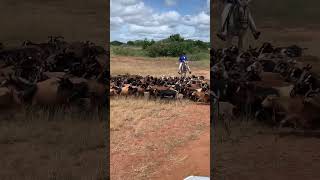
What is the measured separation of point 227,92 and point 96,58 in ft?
4.55

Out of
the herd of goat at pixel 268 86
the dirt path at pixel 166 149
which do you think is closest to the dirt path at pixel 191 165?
the dirt path at pixel 166 149

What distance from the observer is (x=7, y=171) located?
4.30 meters

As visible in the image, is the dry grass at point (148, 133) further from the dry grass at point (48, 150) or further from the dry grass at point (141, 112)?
the dry grass at point (48, 150)

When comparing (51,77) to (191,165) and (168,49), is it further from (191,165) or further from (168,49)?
(168,49)

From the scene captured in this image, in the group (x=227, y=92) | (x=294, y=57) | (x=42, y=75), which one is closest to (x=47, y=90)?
(x=42, y=75)

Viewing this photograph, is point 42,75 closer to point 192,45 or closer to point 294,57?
point 294,57

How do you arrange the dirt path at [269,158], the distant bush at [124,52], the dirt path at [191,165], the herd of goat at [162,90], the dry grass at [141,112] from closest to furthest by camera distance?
the dirt path at [269,158] → the dirt path at [191,165] → the dry grass at [141,112] → the herd of goat at [162,90] → the distant bush at [124,52]

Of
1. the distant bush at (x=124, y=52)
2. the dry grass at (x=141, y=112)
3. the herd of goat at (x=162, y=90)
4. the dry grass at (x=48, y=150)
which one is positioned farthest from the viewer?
the distant bush at (x=124, y=52)

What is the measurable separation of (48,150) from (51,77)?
0.76 meters

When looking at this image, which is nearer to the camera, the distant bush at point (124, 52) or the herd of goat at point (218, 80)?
the herd of goat at point (218, 80)

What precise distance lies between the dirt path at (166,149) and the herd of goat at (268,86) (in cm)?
199

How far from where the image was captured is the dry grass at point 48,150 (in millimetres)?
4305

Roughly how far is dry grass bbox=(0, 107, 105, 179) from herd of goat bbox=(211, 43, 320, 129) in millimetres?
1372

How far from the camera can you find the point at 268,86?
4.11m
